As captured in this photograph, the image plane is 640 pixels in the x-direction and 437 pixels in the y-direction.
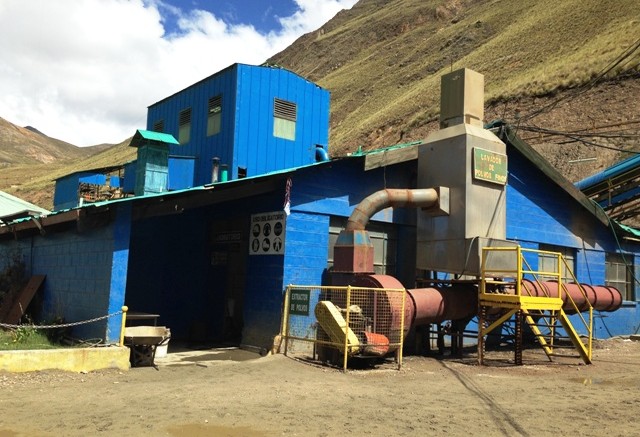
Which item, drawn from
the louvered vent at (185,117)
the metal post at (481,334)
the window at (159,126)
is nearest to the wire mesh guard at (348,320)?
the metal post at (481,334)

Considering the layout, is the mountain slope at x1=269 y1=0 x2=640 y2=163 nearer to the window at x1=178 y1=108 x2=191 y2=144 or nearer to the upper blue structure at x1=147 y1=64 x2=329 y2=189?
the upper blue structure at x1=147 y1=64 x2=329 y2=189

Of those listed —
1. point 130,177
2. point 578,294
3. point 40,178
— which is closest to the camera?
point 578,294

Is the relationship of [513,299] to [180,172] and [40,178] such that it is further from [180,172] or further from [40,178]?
[40,178]

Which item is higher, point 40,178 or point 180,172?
point 40,178

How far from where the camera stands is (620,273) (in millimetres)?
19641

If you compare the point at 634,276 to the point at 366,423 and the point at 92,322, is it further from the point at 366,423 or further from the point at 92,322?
the point at 92,322

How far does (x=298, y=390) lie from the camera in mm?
8461

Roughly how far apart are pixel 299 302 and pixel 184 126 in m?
8.99

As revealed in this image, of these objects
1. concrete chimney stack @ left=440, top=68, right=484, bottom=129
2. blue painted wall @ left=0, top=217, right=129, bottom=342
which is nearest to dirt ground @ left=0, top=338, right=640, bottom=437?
blue painted wall @ left=0, top=217, right=129, bottom=342

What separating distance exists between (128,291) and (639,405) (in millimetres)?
11789

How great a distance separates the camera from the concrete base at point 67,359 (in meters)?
8.65

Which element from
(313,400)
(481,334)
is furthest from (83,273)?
(481,334)

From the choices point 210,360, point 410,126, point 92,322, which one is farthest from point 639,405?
point 410,126

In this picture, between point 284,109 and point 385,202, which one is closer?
point 385,202
